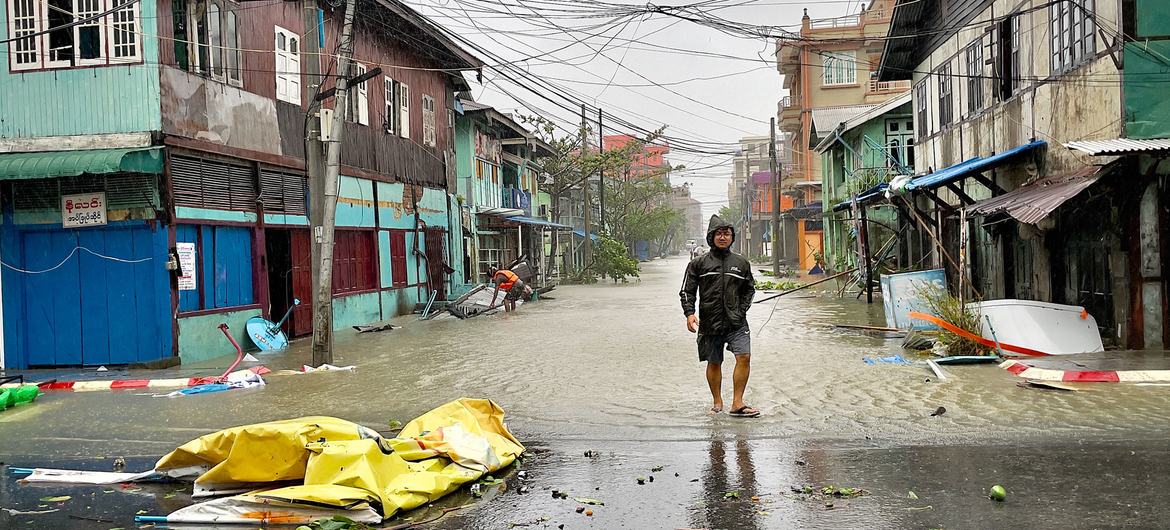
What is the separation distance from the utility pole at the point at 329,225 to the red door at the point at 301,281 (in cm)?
455

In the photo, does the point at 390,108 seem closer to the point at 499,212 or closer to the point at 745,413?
the point at 499,212

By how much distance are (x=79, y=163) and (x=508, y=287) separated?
1261 cm

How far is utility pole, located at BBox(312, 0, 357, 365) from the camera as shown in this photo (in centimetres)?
1330

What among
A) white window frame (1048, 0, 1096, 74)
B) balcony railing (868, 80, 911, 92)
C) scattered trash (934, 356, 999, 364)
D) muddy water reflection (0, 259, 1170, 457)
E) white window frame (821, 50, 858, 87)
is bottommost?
muddy water reflection (0, 259, 1170, 457)

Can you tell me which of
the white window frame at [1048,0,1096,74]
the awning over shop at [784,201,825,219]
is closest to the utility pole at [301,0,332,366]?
the white window frame at [1048,0,1096,74]

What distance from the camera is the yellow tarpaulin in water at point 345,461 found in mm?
5547

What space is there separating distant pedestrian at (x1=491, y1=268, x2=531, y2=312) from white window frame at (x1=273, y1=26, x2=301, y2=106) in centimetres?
765

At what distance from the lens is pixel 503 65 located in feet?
59.3

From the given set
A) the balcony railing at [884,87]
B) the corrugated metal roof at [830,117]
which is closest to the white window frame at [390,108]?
the corrugated metal roof at [830,117]

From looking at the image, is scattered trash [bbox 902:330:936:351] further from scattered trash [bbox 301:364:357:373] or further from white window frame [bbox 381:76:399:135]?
white window frame [bbox 381:76:399:135]

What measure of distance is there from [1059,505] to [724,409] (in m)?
3.93

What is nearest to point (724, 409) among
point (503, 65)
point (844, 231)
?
point (503, 65)

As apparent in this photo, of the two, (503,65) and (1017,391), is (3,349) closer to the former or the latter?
(503,65)

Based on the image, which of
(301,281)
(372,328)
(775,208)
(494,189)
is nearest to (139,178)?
(301,281)
